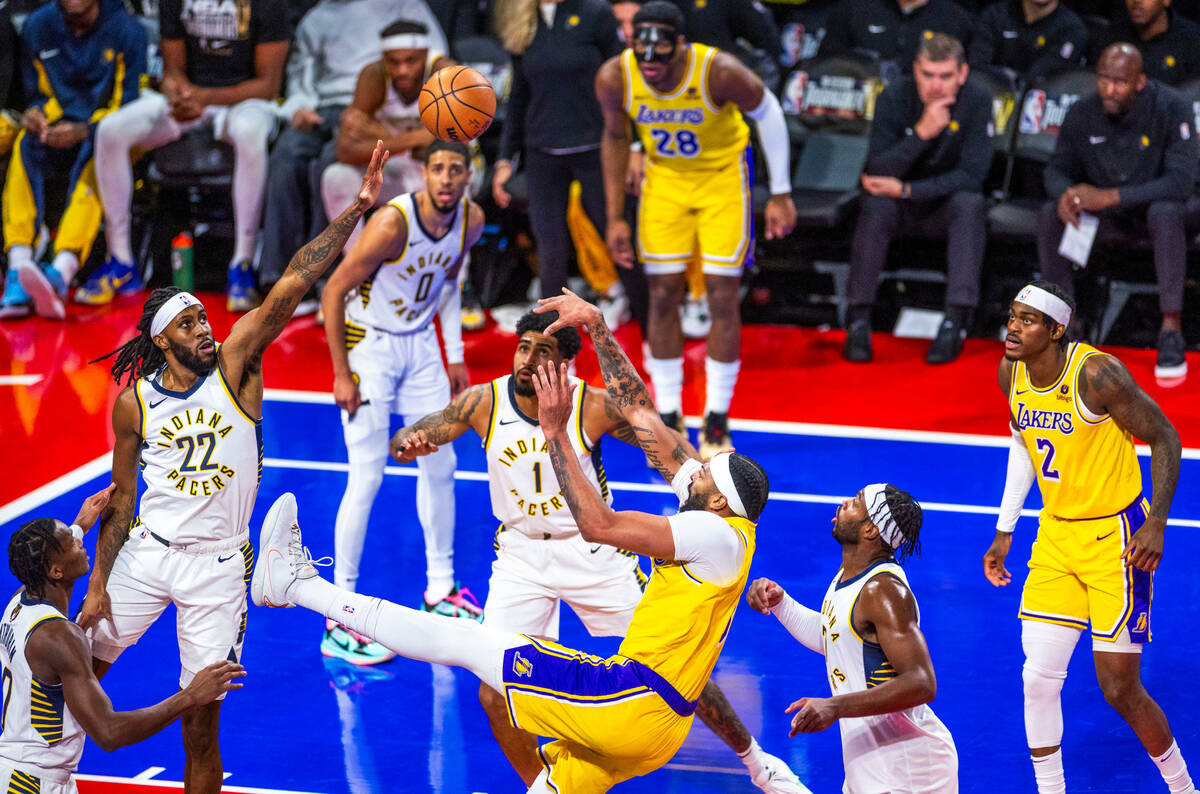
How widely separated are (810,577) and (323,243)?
336cm

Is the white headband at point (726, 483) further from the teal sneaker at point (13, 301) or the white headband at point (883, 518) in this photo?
the teal sneaker at point (13, 301)

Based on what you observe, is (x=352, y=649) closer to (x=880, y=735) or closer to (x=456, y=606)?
(x=456, y=606)

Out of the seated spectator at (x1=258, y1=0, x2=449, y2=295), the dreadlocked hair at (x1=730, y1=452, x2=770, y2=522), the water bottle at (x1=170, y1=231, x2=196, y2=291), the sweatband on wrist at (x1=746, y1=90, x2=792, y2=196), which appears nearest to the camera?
the dreadlocked hair at (x1=730, y1=452, x2=770, y2=522)

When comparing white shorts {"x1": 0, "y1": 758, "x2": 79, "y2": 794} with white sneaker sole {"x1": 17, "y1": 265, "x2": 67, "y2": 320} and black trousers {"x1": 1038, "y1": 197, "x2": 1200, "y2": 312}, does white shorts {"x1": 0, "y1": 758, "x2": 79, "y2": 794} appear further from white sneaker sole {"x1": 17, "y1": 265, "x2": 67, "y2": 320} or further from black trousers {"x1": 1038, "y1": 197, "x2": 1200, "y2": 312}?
black trousers {"x1": 1038, "y1": 197, "x2": 1200, "y2": 312}

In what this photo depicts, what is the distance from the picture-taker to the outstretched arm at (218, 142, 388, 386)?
5473 millimetres

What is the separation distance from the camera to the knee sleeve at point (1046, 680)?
554cm

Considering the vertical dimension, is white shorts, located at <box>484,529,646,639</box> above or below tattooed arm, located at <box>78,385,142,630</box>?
below

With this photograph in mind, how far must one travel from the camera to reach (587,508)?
492 cm

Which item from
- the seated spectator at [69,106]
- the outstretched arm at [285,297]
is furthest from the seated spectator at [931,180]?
the outstretched arm at [285,297]

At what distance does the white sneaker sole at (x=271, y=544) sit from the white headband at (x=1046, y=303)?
2.89m

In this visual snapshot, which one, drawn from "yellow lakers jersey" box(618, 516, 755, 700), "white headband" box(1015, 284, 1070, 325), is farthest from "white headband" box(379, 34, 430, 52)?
"yellow lakers jersey" box(618, 516, 755, 700)

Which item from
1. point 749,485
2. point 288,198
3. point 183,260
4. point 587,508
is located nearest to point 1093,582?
point 749,485

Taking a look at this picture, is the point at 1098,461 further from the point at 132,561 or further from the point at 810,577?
the point at 132,561

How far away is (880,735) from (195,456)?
8.53 feet
